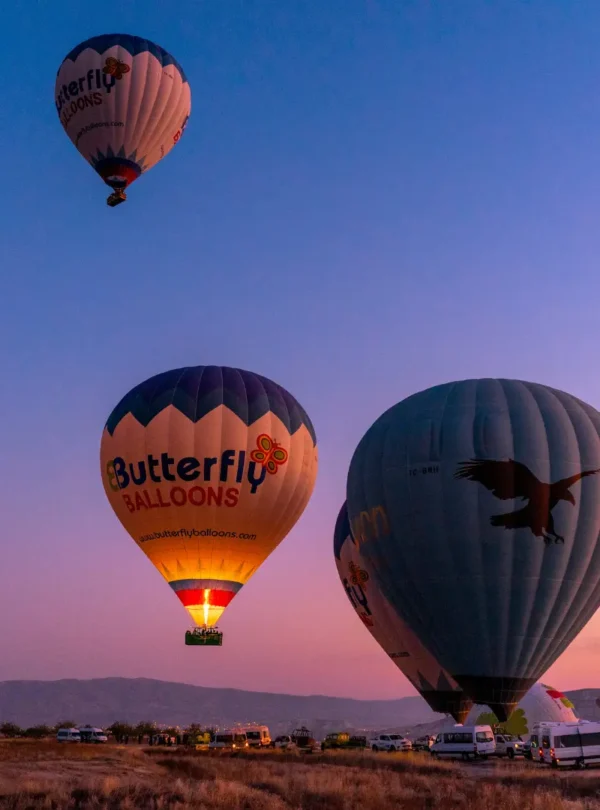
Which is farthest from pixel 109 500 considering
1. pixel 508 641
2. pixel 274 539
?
pixel 508 641

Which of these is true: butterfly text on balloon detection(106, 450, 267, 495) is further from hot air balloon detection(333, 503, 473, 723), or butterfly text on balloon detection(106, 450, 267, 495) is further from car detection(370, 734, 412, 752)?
car detection(370, 734, 412, 752)

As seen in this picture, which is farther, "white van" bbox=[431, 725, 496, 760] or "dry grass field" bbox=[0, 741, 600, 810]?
"white van" bbox=[431, 725, 496, 760]

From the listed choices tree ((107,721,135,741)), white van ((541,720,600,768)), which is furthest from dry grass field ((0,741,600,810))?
tree ((107,721,135,741))

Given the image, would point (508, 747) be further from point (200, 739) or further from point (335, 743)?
point (200, 739)

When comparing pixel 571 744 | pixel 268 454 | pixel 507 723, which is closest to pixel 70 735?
pixel 268 454

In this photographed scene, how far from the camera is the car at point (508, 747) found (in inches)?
1467

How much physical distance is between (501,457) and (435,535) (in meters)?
3.62

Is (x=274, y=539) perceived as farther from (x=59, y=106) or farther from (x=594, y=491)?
(x=59, y=106)

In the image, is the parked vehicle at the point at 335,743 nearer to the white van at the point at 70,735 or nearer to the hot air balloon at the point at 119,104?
the white van at the point at 70,735

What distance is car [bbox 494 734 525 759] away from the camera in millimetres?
37250

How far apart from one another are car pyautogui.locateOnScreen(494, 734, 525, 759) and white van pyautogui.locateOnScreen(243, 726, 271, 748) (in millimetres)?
16230

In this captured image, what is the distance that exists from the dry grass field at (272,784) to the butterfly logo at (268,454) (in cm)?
1374

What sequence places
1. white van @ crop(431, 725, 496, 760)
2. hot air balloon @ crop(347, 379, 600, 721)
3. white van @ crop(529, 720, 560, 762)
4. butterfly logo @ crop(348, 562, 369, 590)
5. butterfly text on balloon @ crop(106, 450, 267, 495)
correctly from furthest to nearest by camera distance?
butterfly logo @ crop(348, 562, 369, 590)
butterfly text on balloon @ crop(106, 450, 267, 495)
white van @ crop(431, 725, 496, 760)
hot air balloon @ crop(347, 379, 600, 721)
white van @ crop(529, 720, 560, 762)

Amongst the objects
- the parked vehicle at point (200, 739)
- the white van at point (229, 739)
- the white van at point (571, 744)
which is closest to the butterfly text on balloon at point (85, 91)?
the white van at point (229, 739)
